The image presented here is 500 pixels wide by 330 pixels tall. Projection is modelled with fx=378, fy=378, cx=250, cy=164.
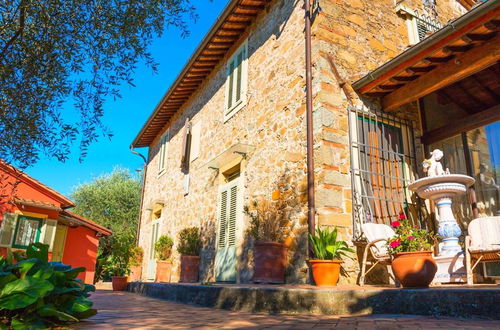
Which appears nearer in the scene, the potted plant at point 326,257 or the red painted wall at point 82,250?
the potted plant at point 326,257

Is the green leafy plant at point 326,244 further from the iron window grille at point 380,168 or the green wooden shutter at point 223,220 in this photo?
the green wooden shutter at point 223,220

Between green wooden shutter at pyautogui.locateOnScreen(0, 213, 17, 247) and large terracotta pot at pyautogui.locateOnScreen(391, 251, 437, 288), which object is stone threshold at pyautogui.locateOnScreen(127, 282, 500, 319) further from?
green wooden shutter at pyautogui.locateOnScreen(0, 213, 17, 247)

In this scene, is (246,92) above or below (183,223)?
above

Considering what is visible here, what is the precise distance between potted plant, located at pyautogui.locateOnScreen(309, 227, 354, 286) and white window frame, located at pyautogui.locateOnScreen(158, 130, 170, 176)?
8202 mm

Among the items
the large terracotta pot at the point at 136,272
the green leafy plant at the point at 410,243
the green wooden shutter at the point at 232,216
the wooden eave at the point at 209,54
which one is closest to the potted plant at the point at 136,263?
the large terracotta pot at the point at 136,272

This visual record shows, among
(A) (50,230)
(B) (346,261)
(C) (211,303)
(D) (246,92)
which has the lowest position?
(C) (211,303)

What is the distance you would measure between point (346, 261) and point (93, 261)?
37.6ft

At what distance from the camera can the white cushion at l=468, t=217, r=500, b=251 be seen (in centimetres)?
387

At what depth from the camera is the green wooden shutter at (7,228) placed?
10.7 metres

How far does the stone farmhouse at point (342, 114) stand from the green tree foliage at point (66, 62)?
204cm

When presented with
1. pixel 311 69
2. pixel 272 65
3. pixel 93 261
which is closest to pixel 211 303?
pixel 311 69

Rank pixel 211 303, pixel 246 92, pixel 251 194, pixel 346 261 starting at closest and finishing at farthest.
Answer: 1. pixel 211 303
2. pixel 346 261
3. pixel 251 194
4. pixel 246 92

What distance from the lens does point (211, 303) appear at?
170 inches

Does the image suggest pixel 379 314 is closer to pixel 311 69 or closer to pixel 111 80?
pixel 311 69
